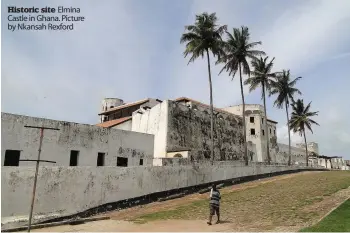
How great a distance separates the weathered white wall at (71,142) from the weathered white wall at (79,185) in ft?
16.3

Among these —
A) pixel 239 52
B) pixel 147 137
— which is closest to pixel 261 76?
pixel 239 52

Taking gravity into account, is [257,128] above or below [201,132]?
above

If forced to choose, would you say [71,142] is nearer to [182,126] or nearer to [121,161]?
[121,161]

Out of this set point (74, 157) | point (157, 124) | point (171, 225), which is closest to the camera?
point (171, 225)

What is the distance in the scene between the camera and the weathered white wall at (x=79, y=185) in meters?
16.8

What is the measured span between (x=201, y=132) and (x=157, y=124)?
6187 mm

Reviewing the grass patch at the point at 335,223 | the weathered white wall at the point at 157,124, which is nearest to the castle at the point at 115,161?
the weathered white wall at the point at 157,124

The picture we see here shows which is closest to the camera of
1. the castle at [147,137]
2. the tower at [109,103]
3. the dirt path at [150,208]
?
the dirt path at [150,208]

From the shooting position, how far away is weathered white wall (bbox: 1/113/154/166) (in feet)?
73.4

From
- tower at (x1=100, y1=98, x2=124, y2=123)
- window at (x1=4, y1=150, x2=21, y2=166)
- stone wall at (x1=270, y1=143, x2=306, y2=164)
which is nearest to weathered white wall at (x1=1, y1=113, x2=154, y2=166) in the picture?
window at (x1=4, y1=150, x2=21, y2=166)

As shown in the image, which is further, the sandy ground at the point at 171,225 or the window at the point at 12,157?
the window at the point at 12,157

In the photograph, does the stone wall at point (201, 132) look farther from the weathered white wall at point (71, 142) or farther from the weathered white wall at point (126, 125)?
the weathered white wall at point (126, 125)

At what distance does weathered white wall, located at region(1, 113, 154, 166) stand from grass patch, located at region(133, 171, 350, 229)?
7963mm

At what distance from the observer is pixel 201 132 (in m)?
41.2
